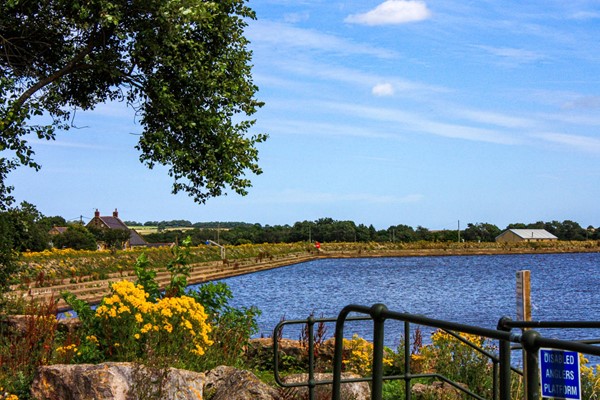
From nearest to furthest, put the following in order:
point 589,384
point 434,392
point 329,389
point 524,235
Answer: point 329,389 → point 434,392 → point 589,384 → point 524,235

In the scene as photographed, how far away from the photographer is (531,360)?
3.06 metres

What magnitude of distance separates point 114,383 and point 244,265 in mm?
49152

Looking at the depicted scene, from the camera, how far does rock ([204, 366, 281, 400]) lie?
821cm

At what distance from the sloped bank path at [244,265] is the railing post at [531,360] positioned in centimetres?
760

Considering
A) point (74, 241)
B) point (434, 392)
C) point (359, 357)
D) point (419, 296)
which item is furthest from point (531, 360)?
point (74, 241)

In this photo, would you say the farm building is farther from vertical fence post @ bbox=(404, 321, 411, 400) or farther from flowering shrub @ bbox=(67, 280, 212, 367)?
→ vertical fence post @ bbox=(404, 321, 411, 400)

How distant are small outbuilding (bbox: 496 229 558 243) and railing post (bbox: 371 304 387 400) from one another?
435ft

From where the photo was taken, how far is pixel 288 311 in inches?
1168

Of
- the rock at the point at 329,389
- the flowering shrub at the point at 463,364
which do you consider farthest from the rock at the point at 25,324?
the flowering shrub at the point at 463,364

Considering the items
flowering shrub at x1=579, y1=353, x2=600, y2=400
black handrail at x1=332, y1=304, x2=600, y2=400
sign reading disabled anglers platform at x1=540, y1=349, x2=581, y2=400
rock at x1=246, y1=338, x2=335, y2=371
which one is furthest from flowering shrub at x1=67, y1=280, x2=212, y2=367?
sign reading disabled anglers platform at x1=540, y1=349, x2=581, y2=400

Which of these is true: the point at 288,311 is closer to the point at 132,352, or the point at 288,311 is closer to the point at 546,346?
the point at 132,352

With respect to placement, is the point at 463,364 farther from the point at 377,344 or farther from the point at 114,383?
the point at 377,344

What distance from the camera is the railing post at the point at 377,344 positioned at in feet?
14.0

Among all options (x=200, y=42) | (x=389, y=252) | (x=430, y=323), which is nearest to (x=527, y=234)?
(x=389, y=252)
